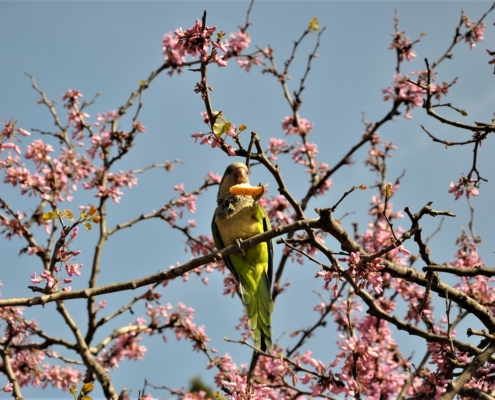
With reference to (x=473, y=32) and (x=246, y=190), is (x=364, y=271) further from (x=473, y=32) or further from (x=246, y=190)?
(x=473, y=32)

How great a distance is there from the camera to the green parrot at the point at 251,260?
4.49 metres

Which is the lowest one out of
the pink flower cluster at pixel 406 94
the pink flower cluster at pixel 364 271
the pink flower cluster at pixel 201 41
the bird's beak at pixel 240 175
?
the pink flower cluster at pixel 364 271

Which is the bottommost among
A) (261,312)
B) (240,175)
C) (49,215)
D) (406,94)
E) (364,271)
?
(364,271)

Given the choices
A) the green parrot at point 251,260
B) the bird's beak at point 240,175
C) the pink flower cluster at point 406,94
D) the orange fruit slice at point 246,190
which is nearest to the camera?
the orange fruit slice at point 246,190

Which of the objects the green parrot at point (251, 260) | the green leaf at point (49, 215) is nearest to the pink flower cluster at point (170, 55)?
the green parrot at point (251, 260)

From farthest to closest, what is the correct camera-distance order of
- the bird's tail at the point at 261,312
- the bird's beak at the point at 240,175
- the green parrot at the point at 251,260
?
the bird's beak at the point at 240,175 < the green parrot at the point at 251,260 < the bird's tail at the point at 261,312

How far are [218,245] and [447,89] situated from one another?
12.4 ft

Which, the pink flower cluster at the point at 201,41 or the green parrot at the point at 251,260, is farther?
the green parrot at the point at 251,260

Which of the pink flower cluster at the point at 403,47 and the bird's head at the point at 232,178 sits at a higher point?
the pink flower cluster at the point at 403,47

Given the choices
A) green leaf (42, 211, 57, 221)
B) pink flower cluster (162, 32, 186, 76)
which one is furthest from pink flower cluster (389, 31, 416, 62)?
green leaf (42, 211, 57, 221)

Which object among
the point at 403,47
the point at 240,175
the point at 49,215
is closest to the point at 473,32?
the point at 403,47

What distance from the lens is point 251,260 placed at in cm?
474

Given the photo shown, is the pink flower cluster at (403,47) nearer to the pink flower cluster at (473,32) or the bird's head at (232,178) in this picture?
the pink flower cluster at (473,32)

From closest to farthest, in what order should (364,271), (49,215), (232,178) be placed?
(49,215)
(364,271)
(232,178)
